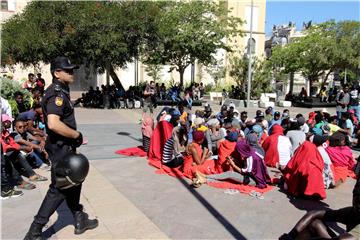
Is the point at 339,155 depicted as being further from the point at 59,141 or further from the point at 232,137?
the point at 59,141

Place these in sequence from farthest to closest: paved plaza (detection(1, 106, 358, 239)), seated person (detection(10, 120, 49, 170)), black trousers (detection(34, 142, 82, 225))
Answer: seated person (detection(10, 120, 49, 170)) < paved plaza (detection(1, 106, 358, 239)) < black trousers (detection(34, 142, 82, 225))

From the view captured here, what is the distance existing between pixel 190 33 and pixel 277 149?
15917 mm

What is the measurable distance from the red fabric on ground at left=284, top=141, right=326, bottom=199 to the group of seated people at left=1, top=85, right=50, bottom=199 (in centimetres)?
414

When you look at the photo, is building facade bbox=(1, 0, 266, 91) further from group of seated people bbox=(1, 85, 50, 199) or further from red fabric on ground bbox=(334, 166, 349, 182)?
red fabric on ground bbox=(334, 166, 349, 182)

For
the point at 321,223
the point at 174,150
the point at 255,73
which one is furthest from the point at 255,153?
the point at 255,73

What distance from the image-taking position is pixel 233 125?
891 centimetres

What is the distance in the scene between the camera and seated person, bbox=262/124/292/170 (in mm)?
8000

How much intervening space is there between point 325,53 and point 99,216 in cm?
2480

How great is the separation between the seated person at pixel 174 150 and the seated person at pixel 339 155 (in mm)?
2759

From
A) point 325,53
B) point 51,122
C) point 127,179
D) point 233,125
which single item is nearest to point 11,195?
point 127,179

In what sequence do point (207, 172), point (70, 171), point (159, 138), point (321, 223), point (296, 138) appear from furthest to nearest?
point (159, 138) → point (296, 138) → point (207, 172) → point (70, 171) → point (321, 223)

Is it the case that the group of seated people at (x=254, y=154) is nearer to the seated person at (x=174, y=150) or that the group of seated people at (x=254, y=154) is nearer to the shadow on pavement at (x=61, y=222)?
the seated person at (x=174, y=150)

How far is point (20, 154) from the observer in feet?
21.8

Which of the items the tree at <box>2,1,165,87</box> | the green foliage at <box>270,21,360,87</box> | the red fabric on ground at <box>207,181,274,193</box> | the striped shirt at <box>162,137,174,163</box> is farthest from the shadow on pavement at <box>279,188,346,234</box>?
the green foliage at <box>270,21,360,87</box>
